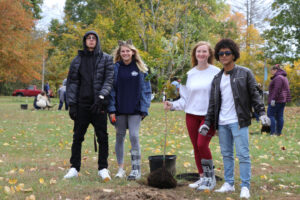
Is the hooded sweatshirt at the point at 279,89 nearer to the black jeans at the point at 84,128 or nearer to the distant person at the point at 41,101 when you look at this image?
the black jeans at the point at 84,128

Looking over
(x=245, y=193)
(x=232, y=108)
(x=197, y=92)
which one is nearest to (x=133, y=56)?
(x=197, y=92)

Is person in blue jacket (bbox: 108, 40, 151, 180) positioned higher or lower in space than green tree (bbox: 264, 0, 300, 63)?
lower

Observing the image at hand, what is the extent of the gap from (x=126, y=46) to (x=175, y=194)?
2209mm

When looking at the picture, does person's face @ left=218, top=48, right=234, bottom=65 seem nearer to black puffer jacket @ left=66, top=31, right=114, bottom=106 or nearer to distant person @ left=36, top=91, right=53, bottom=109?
A: black puffer jacket @ left=66, top=31, right=114, bottom=106

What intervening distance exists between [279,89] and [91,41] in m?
6.76

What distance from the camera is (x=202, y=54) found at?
177 inches

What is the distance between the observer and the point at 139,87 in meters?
4.92

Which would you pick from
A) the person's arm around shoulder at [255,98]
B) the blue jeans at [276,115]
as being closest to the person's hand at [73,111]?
the person's arm around shoulder at [255,98]

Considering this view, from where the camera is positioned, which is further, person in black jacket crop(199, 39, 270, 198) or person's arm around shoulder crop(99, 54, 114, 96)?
person's arm around shoulder crop(99, 54, 114, 96)

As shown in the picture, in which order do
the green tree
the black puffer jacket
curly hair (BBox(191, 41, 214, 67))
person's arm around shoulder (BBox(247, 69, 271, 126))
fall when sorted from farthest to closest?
the green tree, the black puffer jacket, curly hair (BBox(191, 41, 214, 67)), person's arm around shoulder (BBox(247, 69, 271, 126))

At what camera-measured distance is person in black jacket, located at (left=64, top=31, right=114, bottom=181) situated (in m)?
4.84

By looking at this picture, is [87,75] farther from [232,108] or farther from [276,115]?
[276,115]

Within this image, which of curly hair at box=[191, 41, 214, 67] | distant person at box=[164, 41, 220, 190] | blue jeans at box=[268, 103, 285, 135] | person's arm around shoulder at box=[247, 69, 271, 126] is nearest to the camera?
person's arm around shoulder at box=[247, 69, 271, 126]

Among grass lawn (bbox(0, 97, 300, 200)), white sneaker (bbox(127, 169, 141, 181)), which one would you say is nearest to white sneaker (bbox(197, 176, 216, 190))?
grass lawn (bbox(0, 97, 300, 200))
